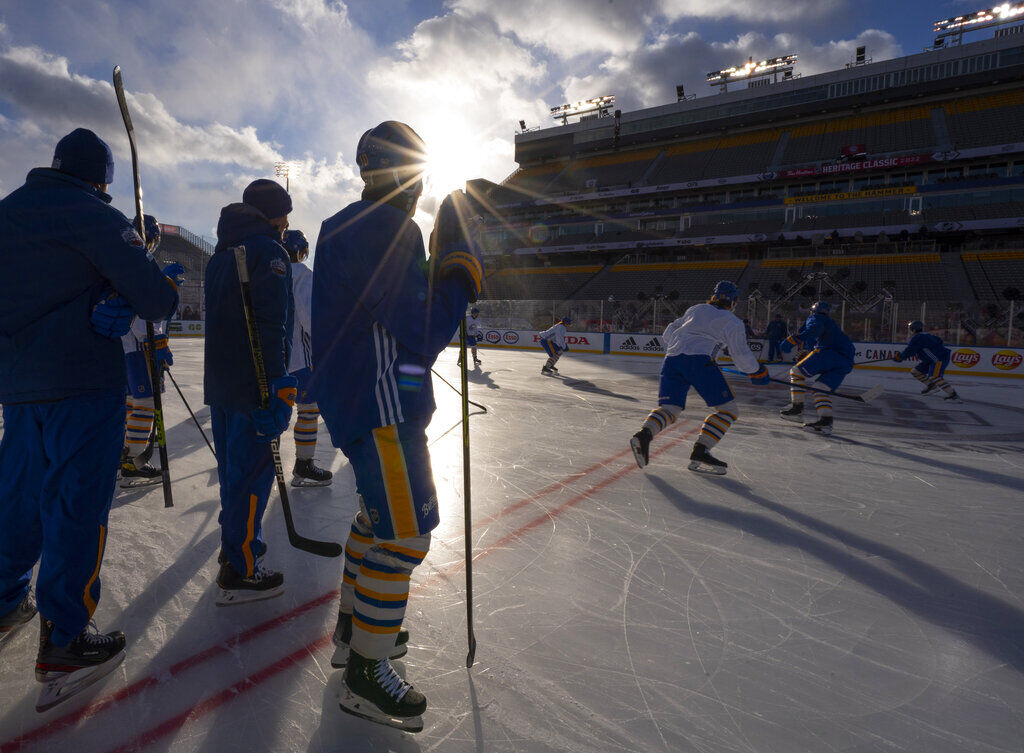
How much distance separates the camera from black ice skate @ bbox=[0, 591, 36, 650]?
204 cm

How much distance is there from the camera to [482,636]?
218 centimetres

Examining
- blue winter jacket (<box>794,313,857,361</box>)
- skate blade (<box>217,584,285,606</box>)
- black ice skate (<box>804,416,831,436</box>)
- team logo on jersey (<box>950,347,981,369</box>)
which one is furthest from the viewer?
team logo on jersey (<box>950,347,981,369</box>)

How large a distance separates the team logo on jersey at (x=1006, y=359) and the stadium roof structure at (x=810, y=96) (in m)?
26.5

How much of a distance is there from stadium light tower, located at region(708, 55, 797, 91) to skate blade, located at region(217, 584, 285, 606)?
4640cm

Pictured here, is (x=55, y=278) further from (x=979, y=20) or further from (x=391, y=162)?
(x=979, y=20)

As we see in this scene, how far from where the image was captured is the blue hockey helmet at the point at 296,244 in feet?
13.6

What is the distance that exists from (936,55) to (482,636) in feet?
149

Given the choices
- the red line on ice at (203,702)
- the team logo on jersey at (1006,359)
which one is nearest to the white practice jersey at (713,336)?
the red line on ice at (203,702)

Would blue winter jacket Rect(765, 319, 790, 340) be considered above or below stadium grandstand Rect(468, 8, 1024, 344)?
below

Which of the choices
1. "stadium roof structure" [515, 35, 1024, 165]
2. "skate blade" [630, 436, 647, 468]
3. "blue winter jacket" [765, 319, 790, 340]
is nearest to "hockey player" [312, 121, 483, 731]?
"skate blade" [630, 436, 647, 468]

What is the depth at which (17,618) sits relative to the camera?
211cm

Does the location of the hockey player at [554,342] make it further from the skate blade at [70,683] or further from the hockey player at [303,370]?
the skate blade at [70,683]

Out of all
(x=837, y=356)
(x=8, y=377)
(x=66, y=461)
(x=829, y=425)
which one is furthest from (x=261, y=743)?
(x=837, y=356)

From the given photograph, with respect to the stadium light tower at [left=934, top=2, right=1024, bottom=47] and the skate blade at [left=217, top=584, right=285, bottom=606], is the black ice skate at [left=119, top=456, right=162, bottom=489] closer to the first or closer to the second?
the skate blade at [left=217, top=584, right=285, bottom=606]
